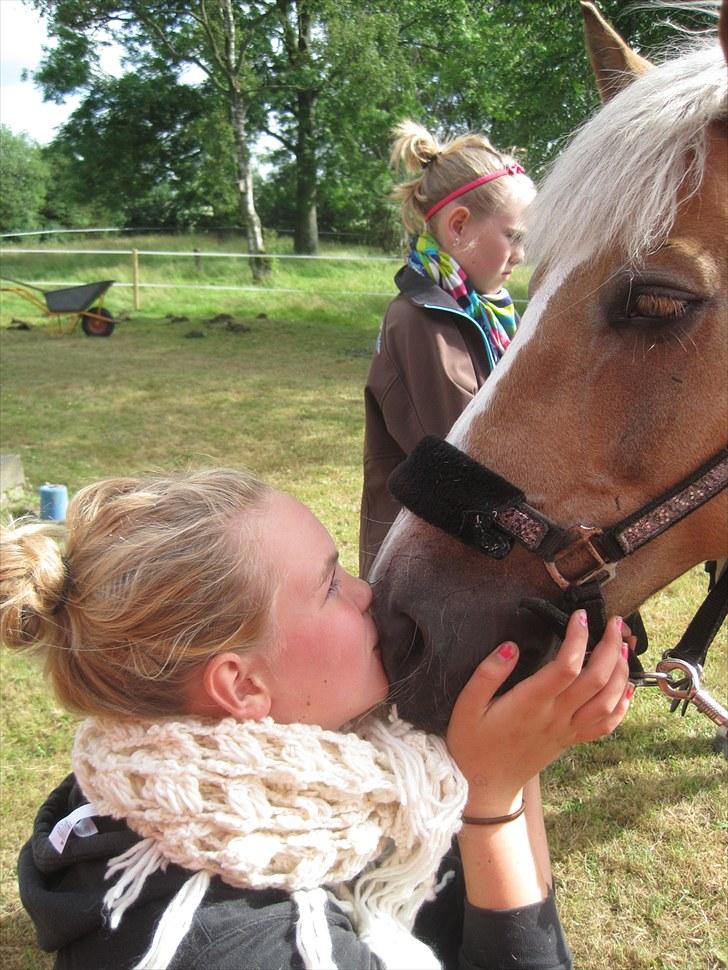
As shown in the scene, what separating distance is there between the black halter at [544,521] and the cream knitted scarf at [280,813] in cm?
34

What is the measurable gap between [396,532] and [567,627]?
34cm

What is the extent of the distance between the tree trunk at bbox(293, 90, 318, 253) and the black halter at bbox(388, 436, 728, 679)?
22.4 m

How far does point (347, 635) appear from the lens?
1.19m

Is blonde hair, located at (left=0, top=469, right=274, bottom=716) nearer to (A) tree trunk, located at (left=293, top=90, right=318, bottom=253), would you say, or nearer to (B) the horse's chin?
(B) the horse's chin

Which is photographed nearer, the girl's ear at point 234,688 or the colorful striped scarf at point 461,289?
the girl's ear at point 234,688

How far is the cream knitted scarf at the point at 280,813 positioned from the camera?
3.20 ft

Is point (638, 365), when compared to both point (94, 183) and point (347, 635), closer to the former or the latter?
point (347, 635)

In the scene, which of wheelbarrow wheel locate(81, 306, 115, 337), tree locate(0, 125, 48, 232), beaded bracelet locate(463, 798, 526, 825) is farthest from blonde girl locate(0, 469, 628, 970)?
tree locate(0, 125, 48, 232)

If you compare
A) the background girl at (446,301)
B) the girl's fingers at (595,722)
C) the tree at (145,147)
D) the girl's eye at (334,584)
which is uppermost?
the tree at (145,147)

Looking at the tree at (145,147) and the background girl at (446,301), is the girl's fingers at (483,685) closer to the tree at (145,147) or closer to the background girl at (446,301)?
the background girl at (446,301)

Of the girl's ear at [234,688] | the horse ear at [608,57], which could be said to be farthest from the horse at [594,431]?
the horse ear at [608,57]

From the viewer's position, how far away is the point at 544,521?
4.17ft

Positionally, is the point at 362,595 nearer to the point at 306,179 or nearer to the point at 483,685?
the point at 483,685

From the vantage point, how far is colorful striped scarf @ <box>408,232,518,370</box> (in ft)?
7.38
